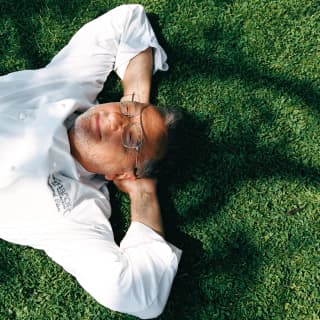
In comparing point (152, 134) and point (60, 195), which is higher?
point (152, 134)

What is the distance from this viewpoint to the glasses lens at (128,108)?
3.69 metres

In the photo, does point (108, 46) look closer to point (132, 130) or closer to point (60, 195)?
point (132, 130)

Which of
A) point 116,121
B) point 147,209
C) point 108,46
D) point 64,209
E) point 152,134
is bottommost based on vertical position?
point 147,209

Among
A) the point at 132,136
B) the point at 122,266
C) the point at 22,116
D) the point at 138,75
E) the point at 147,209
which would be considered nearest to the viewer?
the point at 122,266

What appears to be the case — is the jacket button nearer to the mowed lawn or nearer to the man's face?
the man's face

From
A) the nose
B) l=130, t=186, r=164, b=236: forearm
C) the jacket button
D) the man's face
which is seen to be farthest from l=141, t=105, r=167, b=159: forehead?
the jacket button

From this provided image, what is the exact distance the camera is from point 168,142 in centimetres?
384

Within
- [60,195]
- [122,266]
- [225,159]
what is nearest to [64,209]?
[60,195]

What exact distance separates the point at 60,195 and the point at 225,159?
4.42 ft

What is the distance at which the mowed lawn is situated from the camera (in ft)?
13.1

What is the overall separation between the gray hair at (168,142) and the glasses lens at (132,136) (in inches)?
7.2

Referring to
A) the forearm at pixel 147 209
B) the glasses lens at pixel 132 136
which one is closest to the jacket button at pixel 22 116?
the glasses lens at pixel 132 136

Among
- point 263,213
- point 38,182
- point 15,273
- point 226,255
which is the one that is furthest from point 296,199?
point 15,273

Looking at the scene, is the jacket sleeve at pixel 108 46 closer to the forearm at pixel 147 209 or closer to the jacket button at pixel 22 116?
the jacket button at pixel 22 116
